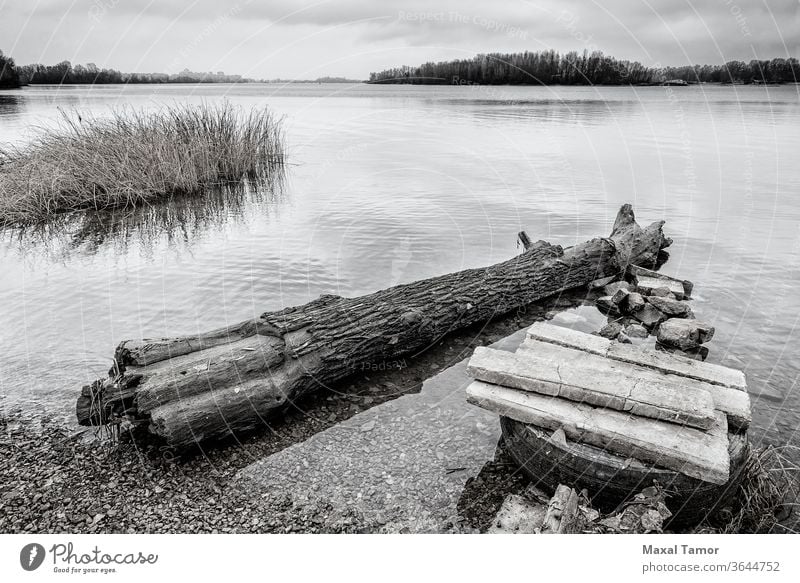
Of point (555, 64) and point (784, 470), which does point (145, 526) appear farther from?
point (555, 64)

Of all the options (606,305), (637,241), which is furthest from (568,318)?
(637,241)

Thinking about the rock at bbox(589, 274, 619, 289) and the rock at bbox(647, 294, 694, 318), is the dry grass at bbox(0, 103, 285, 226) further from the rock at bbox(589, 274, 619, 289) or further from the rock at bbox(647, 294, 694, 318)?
the rock at bbox(647, 294, 694, 318)

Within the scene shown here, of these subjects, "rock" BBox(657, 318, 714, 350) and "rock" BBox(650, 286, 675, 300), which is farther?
"rock" BBox(650, 286, 675, 300)

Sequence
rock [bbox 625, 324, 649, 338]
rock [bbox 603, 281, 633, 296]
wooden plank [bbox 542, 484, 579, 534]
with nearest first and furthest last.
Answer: wooden plank [bbox 542, 484, 579, 534] → rock [bbox 625, 324, 649, 338] → rock [bbox 603, 281, 633, 296]

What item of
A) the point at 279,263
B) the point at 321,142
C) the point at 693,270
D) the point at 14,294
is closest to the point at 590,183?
the point at 693,270

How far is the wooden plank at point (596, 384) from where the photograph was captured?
12.5 feet

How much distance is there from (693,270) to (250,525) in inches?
312

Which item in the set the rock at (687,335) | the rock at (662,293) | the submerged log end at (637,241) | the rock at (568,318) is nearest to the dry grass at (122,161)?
the rock at (568,318)

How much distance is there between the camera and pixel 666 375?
447 cm

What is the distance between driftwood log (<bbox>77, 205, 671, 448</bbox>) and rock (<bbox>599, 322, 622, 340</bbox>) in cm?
116

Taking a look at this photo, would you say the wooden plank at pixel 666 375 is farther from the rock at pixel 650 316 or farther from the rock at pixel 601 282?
the rock at pixel 601 282

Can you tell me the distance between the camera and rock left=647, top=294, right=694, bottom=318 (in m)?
7.01

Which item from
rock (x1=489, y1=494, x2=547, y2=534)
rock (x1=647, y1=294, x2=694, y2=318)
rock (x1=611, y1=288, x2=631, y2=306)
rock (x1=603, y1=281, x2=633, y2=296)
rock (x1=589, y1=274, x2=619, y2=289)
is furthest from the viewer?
rock (x1=589, y1=274, x2=619, y2=289)

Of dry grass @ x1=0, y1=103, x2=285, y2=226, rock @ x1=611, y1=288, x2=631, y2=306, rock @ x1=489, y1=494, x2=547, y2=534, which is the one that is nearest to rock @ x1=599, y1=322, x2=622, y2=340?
rock @ x1=611, y1=288, x2=631, y2=306
